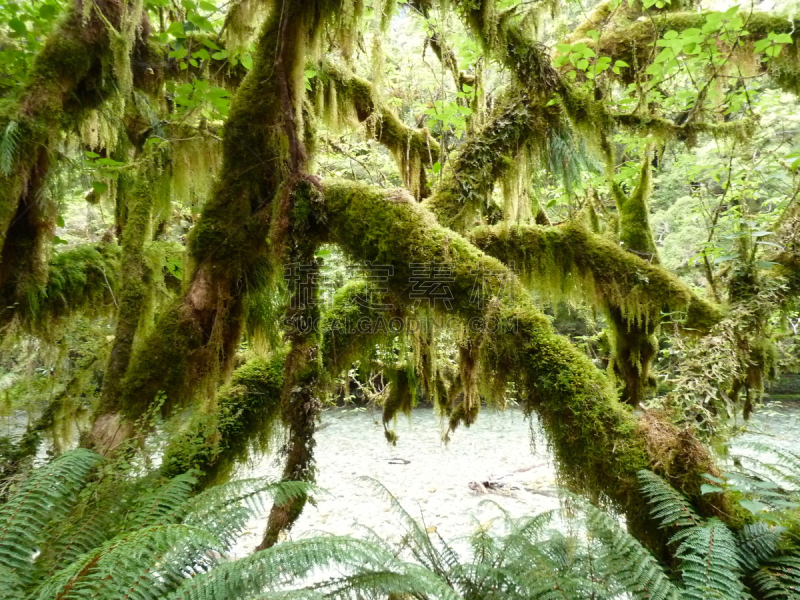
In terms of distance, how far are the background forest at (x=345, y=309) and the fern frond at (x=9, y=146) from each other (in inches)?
0.8

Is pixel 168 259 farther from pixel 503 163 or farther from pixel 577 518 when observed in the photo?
pixel 577 518

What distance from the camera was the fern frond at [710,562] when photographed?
141cm

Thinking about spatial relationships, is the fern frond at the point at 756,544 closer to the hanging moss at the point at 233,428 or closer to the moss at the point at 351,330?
the moss at the point at 351,330

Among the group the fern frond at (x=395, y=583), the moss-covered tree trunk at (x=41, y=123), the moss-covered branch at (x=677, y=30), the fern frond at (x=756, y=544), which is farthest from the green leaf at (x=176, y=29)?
the fern frond at (x=756, y=544)

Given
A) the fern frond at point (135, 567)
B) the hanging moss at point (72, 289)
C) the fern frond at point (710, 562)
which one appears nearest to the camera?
the fern frond at point (135, 567)

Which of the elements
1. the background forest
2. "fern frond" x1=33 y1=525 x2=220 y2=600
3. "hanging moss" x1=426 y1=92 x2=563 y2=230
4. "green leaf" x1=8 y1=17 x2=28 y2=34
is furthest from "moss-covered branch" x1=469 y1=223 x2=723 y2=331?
"green leaf" x1=8 y1=17 x2=28 y2=34

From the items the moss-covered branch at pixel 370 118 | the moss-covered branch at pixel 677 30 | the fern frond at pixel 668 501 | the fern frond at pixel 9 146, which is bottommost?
the fern frond at pixel 668 501

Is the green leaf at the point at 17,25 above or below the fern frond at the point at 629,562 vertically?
above

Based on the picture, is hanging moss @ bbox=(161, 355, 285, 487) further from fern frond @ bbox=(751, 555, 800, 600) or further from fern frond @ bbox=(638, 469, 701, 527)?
fern frond @ bbox=(751, 555, 800, 600)

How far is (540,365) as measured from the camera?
180 cm

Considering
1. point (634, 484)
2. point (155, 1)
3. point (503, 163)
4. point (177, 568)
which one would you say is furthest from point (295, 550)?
point (155, 1)

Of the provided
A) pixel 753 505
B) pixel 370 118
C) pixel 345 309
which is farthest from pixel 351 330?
pixel 753 505

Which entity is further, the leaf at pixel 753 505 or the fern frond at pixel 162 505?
the fern frond at pixel 162 505

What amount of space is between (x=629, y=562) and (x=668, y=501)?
26 centimetres
